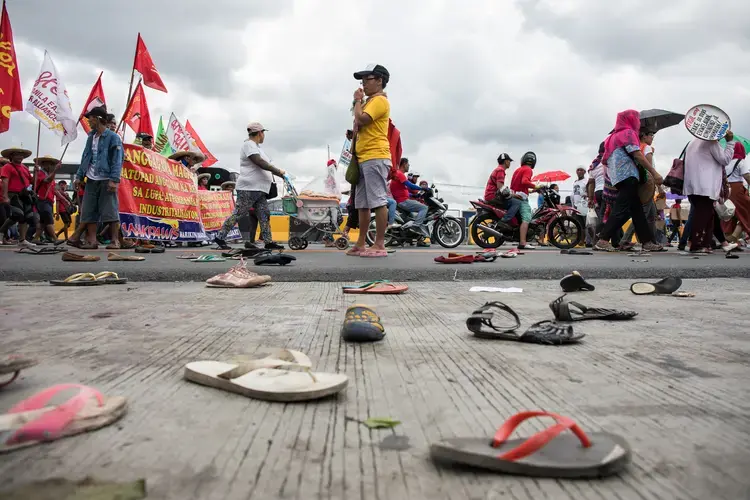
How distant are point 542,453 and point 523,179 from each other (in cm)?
898

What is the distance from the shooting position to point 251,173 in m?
7.27

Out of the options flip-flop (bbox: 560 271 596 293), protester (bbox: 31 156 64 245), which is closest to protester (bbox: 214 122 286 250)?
flip-flop (bbox: 560 271 596 293)

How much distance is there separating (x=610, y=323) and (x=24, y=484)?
212cm

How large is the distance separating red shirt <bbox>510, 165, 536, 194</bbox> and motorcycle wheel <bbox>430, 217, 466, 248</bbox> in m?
1.78

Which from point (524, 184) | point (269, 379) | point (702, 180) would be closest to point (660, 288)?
point (269, 379)

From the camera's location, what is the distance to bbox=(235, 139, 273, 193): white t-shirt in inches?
284

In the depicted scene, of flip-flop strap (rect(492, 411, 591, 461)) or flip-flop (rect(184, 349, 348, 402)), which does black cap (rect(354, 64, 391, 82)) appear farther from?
flip-flop strap (rect(492, 411, 591, 461))

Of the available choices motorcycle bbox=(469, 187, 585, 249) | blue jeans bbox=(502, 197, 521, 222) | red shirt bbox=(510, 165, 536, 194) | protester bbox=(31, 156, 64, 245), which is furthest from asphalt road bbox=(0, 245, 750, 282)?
protester bbox=(31, 156, 64, 245)

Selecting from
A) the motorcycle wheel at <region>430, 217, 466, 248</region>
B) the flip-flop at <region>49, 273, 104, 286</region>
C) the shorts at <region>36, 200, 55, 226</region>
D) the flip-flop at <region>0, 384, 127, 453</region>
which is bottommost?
the flip-flop at <region>0, 384, 127, 453</region>

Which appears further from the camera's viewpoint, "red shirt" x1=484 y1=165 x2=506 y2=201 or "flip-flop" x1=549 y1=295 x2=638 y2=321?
A: "red shirt" x1=484 y1=165 x2=506 y2=201

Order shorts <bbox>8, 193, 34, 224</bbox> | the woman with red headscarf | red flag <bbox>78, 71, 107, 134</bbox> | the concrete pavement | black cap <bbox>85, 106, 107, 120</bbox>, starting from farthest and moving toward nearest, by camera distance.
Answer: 1. red flag <bbox>78, 71, 107, 134</bbox>
2. shorts <bbox>8, 193, 34, 224</bbox>
3. the woman with red headscarf
4. black cap <bbox>85, 106, 107, 120</bbox>
5. the concrete pavement

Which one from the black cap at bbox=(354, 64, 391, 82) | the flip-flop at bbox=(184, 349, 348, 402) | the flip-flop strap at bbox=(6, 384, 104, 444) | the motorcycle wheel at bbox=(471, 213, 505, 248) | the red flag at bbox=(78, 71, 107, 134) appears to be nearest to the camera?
the flip-flop strap at bbox=(6, 384, 104, 444)

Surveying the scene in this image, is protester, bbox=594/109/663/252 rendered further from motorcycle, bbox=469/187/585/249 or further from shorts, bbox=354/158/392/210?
shorts, bbox=354/158/392/210

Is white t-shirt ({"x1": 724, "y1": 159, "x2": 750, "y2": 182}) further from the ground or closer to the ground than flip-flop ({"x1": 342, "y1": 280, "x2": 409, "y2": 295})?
further from the ground
